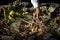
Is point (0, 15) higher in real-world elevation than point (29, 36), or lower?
higher

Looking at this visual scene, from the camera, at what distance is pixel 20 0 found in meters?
5.81

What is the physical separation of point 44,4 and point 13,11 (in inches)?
36.4

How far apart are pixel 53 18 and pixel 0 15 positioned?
1.20 m

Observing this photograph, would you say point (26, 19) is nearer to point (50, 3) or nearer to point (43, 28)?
point (43, 28)

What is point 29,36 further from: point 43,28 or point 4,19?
point 4,19

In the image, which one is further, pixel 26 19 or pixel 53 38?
pixel 26 19

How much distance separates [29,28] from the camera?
4.76 metres

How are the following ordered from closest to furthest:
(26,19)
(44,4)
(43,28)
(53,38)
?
1. (53,38)
2. (43,28)
3. (26,19)
4. (44,4)

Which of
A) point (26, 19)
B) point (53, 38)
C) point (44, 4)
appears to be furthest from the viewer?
point (44, 4)

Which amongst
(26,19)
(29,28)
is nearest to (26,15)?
(26,19)

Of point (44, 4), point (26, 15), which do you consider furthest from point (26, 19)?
point (44, 4)

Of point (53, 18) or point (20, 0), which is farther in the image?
point (20, 0)

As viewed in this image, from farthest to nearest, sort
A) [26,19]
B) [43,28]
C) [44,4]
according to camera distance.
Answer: [44,4], [26,19], [43,28]

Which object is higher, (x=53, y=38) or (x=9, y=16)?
(x=9, y=16)
